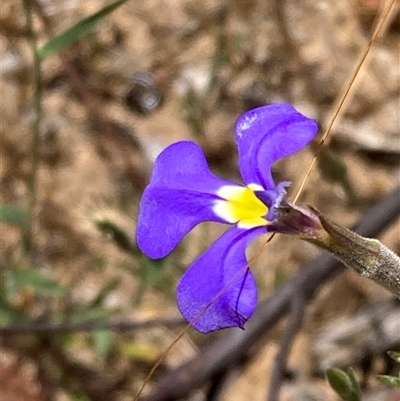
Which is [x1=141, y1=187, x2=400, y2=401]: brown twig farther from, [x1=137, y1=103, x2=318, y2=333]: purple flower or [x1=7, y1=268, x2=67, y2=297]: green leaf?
[x1=137, y1=103, x2=318, y2=333]: purple flower

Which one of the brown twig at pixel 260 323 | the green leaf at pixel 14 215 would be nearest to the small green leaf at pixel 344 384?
the brown twig at pixel 260 323

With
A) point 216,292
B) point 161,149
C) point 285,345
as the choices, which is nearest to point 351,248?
point 216,292

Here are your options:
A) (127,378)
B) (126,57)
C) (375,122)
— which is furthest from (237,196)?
(126,57)

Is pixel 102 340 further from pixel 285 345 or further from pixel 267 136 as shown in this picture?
pixel 267 136

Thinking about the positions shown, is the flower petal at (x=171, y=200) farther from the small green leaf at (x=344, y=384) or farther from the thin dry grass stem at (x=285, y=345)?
the thin dry grass stem at (x=285, y=345)

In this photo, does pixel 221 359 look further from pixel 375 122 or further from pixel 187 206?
pixel 375 122
